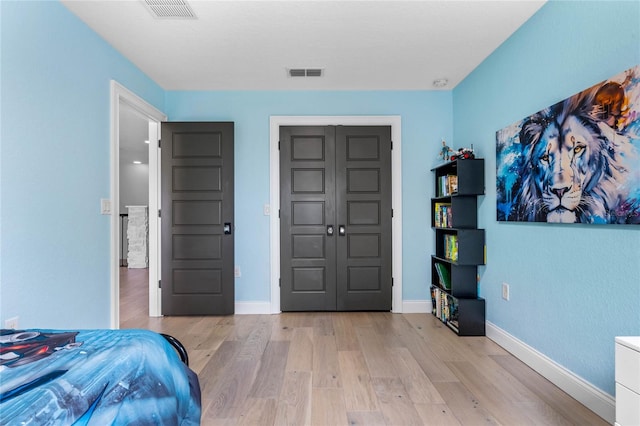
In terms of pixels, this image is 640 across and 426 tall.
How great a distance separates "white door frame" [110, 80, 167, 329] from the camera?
8.39ft

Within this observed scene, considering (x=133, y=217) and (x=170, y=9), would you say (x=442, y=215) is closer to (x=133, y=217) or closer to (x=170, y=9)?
(x=170, y=9)

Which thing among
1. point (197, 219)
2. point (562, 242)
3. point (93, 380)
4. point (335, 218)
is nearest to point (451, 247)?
point (562, 242)

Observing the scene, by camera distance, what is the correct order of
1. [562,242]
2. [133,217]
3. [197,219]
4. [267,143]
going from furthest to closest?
[133,217], [267,143], [197,219], [562,242]

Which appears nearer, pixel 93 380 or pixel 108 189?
pixel 93 380

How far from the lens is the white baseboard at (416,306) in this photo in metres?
3.52

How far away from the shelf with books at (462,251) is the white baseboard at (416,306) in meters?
0.22

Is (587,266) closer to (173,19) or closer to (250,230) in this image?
(250,230)

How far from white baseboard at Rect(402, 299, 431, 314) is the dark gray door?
1.97 m

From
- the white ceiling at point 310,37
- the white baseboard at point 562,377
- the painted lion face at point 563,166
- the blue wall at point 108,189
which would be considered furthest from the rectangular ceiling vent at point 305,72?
the white baseboard at point 562,377

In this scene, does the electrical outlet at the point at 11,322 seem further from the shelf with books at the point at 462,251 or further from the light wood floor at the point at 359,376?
the shelf with books at the point at 462,251

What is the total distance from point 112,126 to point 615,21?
3472 mm

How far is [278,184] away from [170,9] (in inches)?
73.3

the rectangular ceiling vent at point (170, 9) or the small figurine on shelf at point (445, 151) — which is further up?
the rectangular ceiling vent at point (170, 9)

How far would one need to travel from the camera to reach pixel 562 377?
196cm
